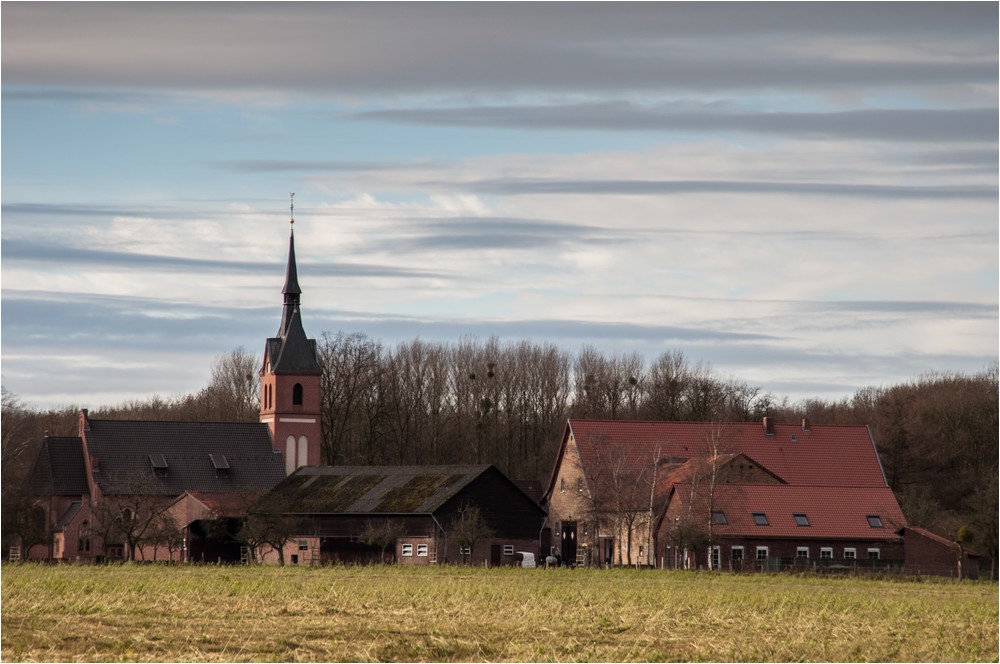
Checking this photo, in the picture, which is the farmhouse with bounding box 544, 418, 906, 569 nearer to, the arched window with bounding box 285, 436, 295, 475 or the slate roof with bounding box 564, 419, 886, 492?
the slate roof with bounding box 564, 419, 886, 492

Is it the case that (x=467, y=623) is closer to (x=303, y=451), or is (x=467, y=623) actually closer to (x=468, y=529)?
(x=468, y=529)

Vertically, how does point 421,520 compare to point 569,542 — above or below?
above

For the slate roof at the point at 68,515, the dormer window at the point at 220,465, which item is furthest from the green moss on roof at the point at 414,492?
the slate roof at the point at 68,515

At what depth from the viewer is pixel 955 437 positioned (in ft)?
295

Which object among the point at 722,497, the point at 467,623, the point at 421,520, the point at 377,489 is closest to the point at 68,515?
the point at 377,489

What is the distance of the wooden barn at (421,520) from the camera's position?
72.7 m

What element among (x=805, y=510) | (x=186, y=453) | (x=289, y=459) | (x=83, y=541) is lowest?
(x=83, y=541)

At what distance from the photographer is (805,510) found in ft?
227

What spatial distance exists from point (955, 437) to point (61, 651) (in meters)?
73.9

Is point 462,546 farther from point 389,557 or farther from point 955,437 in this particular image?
point 955,437

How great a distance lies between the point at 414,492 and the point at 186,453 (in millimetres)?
23098

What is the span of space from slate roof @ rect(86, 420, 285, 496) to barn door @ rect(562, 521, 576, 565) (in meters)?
20.6

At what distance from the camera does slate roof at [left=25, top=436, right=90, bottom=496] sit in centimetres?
9112

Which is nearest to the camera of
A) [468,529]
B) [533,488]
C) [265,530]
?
[468,529]
